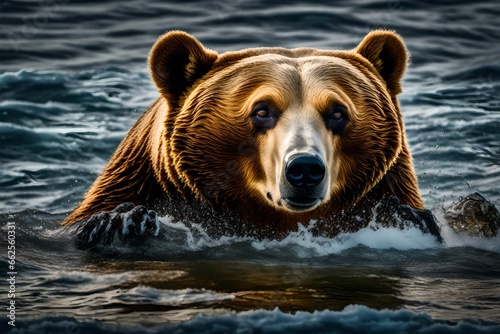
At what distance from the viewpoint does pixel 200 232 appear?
24.9 ft

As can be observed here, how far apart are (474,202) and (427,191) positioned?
8.05ft

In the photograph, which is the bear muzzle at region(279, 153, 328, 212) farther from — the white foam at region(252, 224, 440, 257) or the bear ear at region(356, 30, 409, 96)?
the bear ear at region(356, 30, 409, 96)

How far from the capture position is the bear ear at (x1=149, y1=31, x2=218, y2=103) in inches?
298

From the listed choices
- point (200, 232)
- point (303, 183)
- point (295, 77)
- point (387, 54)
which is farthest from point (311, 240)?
point (387, 54)

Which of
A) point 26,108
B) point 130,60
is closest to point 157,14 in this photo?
point 130,60

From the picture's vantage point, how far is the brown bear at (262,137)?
716 centimetres

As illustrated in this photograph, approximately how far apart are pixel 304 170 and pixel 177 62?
1.53 meters

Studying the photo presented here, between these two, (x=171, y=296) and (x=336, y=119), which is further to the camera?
(x=336, y=119)

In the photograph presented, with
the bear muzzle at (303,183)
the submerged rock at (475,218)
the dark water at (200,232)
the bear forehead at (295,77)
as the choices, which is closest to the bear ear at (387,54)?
the bear forehead at (295,77)

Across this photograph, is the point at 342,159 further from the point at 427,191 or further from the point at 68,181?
the point at 68,181

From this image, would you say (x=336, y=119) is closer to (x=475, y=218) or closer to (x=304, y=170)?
(x=304, y=170)

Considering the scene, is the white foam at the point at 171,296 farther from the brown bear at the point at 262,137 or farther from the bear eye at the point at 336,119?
the bear eye at the point at 336,119

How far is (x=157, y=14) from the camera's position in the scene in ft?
53.5

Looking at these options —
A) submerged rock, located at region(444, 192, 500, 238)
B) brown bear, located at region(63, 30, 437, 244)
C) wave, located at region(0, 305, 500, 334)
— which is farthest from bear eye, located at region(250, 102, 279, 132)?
submerged rock, located at region(444, 192, 500, 238)
